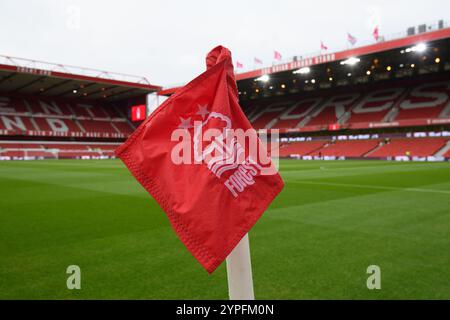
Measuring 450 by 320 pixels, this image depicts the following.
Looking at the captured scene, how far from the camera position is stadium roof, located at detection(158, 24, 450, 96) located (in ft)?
91.0

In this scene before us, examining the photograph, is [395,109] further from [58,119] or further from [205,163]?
[58,119]

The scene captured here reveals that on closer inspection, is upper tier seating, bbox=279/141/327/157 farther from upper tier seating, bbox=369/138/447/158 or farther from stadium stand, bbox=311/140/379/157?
upper tier seating, bbox=369/138/447/158

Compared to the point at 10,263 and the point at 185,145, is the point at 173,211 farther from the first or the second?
the point at 10,263

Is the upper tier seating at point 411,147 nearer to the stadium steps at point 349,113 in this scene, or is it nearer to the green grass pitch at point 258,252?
the stadium steps at point 349,113

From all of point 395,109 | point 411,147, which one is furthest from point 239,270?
point 395,109

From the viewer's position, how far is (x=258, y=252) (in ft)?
14.6

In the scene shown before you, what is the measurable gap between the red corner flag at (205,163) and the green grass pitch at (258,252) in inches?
74.3

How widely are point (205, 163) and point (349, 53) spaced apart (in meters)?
34.4

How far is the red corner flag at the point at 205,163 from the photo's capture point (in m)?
1.42

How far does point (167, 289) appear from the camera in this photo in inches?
127

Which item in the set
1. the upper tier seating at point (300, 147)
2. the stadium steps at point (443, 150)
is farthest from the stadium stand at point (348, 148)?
the stadium steps at point (443, 150)

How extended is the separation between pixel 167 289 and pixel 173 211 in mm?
2047

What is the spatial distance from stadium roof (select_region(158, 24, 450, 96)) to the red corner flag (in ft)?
80.6

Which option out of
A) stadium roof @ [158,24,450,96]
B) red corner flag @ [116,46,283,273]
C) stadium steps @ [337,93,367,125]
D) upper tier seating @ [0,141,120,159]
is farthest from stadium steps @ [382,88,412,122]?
red corner flag @ [116,46,283,273]
